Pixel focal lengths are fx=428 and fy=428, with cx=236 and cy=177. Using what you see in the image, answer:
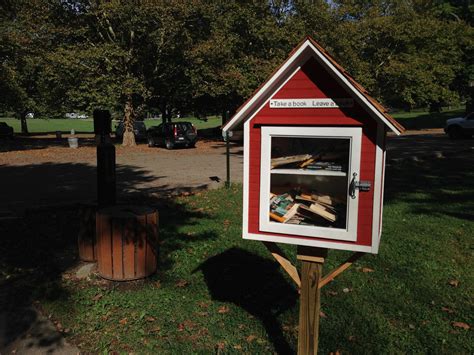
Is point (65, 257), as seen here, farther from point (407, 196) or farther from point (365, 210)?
point (407, 196)

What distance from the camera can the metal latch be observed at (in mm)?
2895

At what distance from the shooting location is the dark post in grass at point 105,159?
6.42m

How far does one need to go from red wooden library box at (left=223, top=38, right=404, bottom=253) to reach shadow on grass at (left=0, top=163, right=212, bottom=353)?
263 cm

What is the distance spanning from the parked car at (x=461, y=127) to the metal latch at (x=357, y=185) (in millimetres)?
27005

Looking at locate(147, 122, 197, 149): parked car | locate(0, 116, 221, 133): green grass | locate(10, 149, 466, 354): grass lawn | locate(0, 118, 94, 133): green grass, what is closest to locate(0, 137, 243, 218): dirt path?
locate(147, 122, 197, 149): parked car

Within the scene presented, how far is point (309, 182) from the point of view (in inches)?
130

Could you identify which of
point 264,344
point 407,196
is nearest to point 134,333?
point 264,344

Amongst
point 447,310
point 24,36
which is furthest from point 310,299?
point 24,36

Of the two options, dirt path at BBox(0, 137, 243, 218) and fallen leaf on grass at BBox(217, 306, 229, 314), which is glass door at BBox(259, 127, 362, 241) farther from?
dirt path at BBox(0, 137, 243, 218)

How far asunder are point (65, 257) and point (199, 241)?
201 cm

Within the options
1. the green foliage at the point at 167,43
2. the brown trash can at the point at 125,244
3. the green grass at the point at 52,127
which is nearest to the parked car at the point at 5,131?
the green foliage at the point at 167,43

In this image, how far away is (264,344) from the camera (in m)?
4.09

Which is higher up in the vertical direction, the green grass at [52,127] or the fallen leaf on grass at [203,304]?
the green grass at [52,127]

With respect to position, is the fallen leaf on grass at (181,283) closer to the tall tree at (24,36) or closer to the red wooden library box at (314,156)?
the red wooden library box at (314,156)
